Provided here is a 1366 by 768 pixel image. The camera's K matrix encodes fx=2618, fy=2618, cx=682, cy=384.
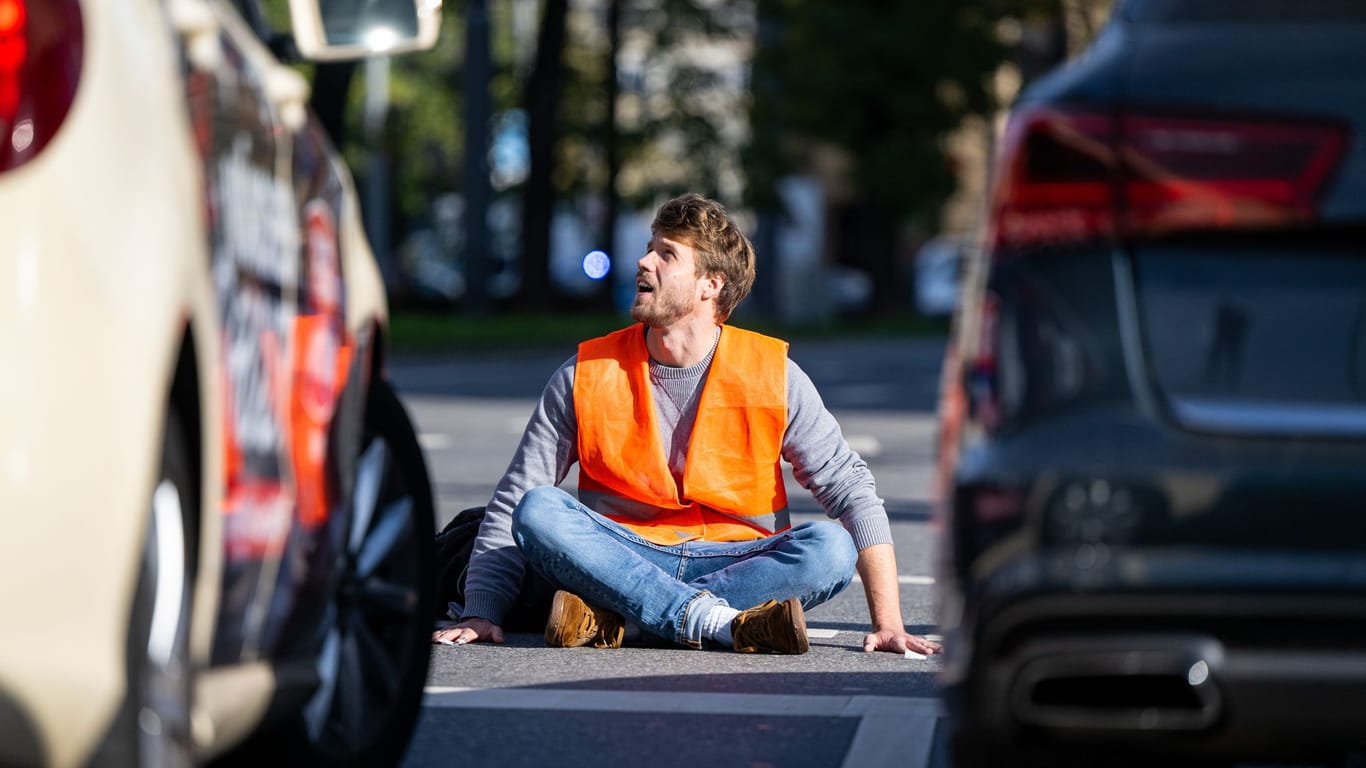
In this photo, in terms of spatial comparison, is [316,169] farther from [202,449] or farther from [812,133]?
[812,133]

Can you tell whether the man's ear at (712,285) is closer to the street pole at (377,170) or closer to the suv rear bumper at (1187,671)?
the suv rear bumper at (1187,671)

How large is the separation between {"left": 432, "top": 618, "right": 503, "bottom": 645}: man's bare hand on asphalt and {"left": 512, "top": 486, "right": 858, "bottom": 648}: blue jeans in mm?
209

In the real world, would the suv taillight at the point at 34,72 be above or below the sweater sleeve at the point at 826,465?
above

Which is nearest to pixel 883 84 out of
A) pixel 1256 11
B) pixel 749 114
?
pixel 749 114

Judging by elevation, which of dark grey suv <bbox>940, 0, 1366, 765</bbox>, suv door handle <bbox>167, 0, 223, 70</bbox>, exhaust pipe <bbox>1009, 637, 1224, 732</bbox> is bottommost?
exhaust pipe <bbox>1009, 637, 1224, 732</bbox>

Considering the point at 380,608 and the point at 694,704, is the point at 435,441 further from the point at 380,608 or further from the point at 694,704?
the point at 380,608

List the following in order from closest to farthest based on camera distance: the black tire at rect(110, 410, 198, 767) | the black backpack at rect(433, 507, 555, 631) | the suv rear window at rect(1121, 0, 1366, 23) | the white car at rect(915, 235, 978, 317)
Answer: the black tire at rect(110, 410, 198, 767), the suv rear window at rect(1121, 0, 1366, 23), the black backpack at rect(433, 507, 555, 631), the white car at rect(915, 235, 978, 317)

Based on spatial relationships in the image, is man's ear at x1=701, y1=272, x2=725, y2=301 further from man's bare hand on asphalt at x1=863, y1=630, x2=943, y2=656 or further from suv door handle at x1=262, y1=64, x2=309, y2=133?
suv door handle at x1=262, y1=64, x2=309, y2=133

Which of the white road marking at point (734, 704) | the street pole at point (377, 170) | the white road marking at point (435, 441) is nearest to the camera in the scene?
the white road marking at point (734, 704)

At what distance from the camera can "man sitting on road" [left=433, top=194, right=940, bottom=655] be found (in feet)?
20.8

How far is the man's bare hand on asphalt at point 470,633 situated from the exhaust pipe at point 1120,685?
3.25m

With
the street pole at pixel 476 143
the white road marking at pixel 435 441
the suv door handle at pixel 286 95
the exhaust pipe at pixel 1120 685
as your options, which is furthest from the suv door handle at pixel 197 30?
the street pole at pixel 476 143

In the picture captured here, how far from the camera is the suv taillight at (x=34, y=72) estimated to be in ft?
9.57

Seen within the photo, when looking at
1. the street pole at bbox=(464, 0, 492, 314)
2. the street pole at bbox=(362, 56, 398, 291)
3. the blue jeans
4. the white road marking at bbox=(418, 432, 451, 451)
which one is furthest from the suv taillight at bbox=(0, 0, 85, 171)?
the street pole at bbox=(362, 56, 398, 291)
